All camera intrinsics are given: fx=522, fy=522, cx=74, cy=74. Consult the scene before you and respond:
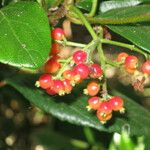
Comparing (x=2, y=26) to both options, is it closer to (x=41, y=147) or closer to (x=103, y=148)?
(x=103, y=148)

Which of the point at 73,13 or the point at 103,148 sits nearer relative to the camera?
the point at 73,13

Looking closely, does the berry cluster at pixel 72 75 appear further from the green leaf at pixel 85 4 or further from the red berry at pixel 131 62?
the green leaf at pixel 85 4

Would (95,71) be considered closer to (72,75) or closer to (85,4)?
(72,75)

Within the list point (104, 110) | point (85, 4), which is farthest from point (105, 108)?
point (85, 4)

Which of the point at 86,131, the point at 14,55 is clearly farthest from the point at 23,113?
the point at 14,55

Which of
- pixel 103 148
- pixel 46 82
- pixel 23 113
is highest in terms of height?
pixel 46 82

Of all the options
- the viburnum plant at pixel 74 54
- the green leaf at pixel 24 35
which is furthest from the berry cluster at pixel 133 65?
the green leaf at pixel 24 35

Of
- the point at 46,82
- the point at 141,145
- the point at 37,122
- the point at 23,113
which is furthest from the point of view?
the point at 37,122

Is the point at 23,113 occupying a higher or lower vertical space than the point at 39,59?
lower
